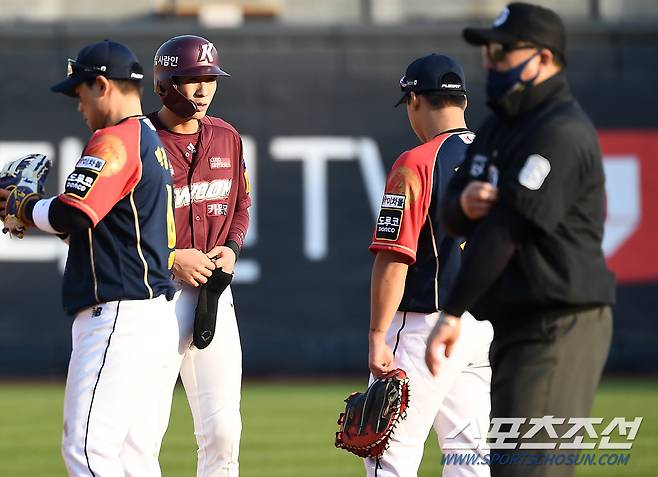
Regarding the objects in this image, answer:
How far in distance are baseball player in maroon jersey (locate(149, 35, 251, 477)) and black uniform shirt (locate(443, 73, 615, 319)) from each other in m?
2.10

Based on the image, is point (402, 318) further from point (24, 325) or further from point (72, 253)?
point (24, 325)

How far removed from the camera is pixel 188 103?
6.07m

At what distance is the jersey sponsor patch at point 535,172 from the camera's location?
387 centimetres

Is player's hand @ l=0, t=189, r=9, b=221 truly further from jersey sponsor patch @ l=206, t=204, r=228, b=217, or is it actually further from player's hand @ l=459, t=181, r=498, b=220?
player's hand @ l=459, t=181, r=498, b=220

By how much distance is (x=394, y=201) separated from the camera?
17.4ft

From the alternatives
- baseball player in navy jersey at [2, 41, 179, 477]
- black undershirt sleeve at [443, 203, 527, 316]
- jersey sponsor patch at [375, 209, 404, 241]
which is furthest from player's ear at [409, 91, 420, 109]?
black undershirt sleeve at [443, 203, 527, 316]

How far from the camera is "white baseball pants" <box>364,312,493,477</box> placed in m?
5.16

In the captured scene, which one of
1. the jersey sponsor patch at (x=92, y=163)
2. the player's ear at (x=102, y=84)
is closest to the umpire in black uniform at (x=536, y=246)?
the jersey sponsor patch at (x=92, y=163)

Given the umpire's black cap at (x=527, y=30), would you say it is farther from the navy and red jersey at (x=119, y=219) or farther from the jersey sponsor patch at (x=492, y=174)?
the navy and red jersey at (x=119, y=219)

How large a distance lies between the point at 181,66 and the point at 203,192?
0.66 metres

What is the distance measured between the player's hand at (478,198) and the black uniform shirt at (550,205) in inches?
1.9

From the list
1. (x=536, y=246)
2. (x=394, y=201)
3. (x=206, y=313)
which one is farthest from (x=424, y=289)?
(x=536, y=246)

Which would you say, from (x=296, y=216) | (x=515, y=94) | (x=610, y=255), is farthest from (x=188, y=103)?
(x=610, y=255)

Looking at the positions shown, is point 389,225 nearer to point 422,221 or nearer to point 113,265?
point 422,221
